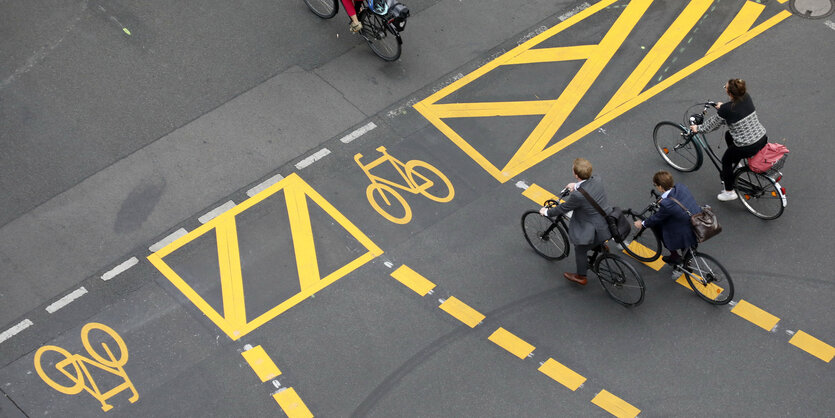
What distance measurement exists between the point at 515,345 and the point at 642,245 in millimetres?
2219

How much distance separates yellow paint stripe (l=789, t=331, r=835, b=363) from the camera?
930cm

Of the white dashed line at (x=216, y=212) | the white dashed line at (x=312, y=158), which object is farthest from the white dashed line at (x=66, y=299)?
the white dashed line at (x=312, y=158)

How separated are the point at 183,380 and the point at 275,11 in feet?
22.9

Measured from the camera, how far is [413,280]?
1045 centimetres

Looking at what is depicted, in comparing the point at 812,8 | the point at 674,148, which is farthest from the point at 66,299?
the point at 812,8

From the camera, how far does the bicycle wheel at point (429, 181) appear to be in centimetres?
1134

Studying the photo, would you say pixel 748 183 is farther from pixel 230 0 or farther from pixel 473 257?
pixel 230 0

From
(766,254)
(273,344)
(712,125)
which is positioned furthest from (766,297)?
(273,344)

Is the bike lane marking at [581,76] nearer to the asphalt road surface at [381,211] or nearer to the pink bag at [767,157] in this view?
the asphalt road surface at [381,211]

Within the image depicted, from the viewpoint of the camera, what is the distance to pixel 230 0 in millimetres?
14383

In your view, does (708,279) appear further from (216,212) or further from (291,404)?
(216,212)

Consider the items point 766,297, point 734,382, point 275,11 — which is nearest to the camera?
point 734,382

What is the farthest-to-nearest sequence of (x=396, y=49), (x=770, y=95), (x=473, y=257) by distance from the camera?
(x=396, y=49) < (x=770, y=95) < (x=473, y=257)

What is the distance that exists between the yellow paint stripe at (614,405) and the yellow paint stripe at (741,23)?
6.39m
